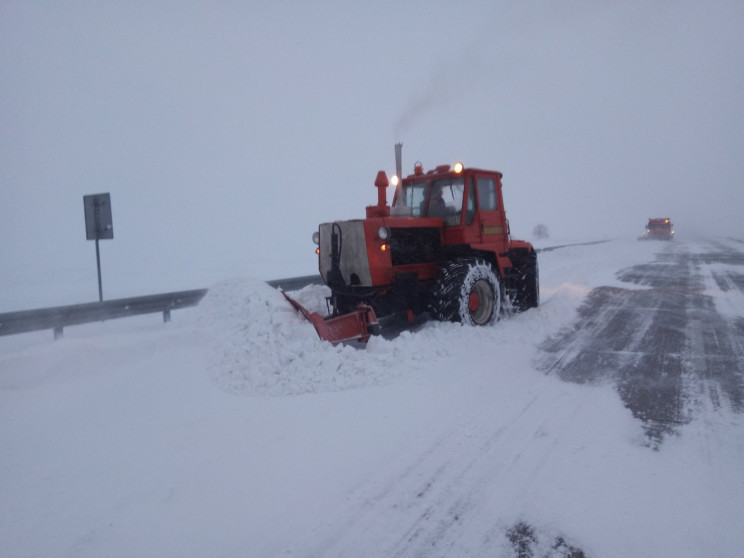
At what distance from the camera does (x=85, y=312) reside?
7.27 m

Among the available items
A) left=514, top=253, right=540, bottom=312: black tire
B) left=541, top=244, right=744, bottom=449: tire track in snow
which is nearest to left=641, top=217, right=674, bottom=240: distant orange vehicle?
left=541, top=244, right=744, bottom=449: tire track in snow

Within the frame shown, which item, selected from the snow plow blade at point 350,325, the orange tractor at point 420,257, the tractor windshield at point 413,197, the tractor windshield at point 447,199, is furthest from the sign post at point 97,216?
the tractor windshield at point 447,199

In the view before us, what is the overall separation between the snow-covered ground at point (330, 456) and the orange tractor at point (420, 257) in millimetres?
1074

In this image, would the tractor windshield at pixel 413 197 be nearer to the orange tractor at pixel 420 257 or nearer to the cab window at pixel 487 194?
the orange tractor at pixel 420 257

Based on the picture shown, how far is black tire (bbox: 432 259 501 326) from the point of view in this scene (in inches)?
273

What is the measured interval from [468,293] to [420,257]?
0.93 m

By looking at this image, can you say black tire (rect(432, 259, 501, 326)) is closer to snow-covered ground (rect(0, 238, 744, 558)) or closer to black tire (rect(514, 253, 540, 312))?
snow-covered ground (rect(0, 238, 744, 558))

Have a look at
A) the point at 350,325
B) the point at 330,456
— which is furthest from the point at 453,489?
the point at 350,325

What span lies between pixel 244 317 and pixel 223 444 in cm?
251

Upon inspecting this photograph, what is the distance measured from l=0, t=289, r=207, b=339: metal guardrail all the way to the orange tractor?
2.83m

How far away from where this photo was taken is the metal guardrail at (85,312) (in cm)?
650

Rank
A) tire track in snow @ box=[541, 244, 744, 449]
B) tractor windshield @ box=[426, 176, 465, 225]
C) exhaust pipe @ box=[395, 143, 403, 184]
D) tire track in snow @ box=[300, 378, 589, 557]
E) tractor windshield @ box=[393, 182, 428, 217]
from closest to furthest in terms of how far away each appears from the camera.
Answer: tire track in snow @ box=[300, 378, 589, 557], tire track in snow @ box=[541, 244, 744, 449], exhaust pipe @ box=[395, 143, 403, 184], tractor windshield @ box=[426, 176, 465, 225], tractor windshield @ box=[393, 182, 428, 217]

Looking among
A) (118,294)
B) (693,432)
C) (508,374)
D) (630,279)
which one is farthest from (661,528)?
(118,294)

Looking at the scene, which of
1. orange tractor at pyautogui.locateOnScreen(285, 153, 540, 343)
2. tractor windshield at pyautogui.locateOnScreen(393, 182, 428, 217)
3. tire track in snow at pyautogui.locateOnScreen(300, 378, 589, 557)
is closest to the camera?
tire track in snow at pyautogui.locateOnScreen(300, 378, 589, 557)
